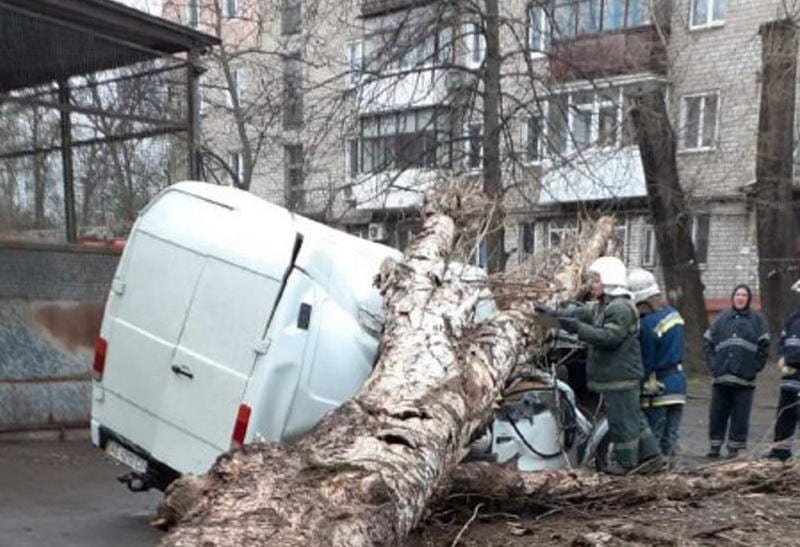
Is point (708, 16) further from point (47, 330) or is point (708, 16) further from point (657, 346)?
point (47, 330)

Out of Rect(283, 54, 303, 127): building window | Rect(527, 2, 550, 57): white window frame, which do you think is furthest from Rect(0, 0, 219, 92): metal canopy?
Rect(527, 2, 550, 57): white window frame

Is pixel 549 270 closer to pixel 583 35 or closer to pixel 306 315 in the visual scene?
pixel 306 315

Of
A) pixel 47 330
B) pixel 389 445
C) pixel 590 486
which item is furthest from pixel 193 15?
pixel 389 445

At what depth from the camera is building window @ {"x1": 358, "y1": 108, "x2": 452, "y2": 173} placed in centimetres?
1229

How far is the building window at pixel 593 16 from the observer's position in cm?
1386

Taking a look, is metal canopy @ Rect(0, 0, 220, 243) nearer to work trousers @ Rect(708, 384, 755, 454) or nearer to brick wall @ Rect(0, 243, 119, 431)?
brick wall @ Rect(0, 243, 119, 431)

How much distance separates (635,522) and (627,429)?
2.09 meters

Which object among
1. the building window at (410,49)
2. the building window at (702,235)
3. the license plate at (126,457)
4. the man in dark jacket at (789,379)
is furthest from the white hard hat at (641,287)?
the building window at (702,235)

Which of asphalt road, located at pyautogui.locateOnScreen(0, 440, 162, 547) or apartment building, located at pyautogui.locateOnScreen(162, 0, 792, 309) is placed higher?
apartment building, located at pyautogui.locateOnScreen(162, 0, 792, 309)

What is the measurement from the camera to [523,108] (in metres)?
12.0

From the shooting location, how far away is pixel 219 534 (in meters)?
2.64

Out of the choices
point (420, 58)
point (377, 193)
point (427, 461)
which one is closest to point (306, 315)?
point (427, 461)

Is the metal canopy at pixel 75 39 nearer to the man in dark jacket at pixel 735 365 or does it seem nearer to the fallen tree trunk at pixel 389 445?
the fallen tree trunk at pixel 389 445

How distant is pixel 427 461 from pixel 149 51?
22.6ft
